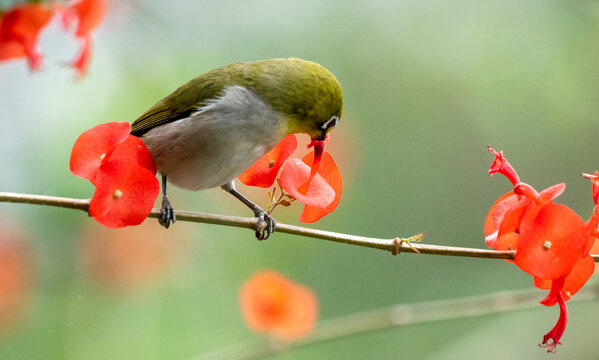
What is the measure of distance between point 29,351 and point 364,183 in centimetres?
198

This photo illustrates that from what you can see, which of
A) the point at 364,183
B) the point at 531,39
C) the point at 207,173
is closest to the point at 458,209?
the point at 364,183

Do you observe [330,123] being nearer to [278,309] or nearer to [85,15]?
[85,15]

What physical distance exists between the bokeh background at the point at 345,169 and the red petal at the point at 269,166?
645 millimetres

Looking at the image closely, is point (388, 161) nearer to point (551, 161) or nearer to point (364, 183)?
point (364, 183)

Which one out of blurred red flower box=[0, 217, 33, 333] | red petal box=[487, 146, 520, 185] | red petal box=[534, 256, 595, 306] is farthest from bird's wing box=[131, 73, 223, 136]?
blurred red flower box=[0, 217, 33, 333]

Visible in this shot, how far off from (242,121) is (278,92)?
8 centimetres

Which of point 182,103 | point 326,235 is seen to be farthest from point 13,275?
point 326,235

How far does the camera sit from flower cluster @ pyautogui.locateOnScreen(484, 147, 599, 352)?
803 mm

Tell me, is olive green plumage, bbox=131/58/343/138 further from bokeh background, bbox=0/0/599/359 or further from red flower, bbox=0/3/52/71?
bokeh background, bbox=0/0/599/359

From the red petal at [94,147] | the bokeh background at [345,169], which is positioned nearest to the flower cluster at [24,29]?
the red petal at [94,147]

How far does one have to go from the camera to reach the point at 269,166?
1.12 meters

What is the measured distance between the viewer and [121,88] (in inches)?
106

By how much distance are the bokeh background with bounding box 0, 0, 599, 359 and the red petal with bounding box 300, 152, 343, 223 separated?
2.07 feet

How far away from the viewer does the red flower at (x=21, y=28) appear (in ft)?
A: 2.80
